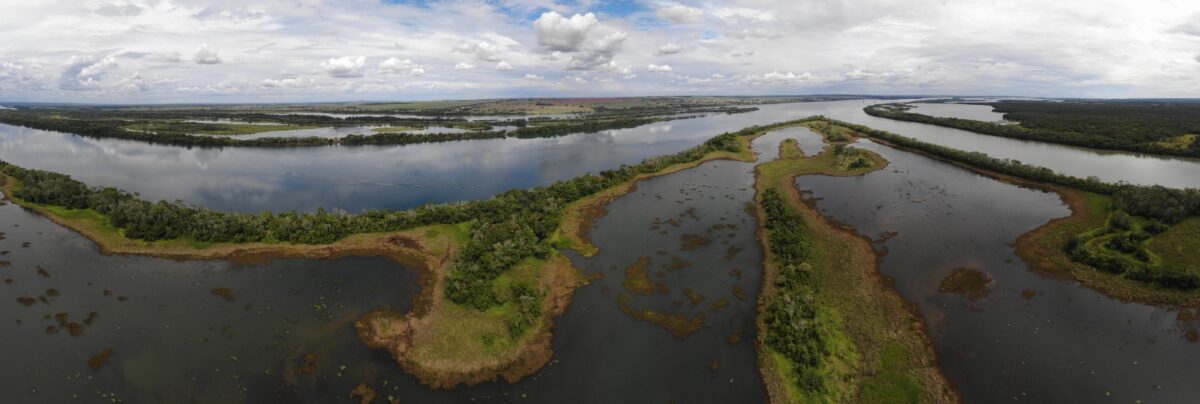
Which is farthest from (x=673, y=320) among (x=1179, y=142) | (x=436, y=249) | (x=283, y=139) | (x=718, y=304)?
(x=1179, y=142)

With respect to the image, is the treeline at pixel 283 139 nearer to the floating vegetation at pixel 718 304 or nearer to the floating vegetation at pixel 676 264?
the floating vegetation at pixel 676 264

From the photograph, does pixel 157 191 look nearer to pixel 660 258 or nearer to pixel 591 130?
pixel 660 258

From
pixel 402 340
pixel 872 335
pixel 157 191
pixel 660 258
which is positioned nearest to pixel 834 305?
pixel 872 335

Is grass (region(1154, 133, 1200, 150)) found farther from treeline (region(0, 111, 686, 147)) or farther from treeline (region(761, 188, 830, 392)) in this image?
treeline (region(0, 111, 686, 147))

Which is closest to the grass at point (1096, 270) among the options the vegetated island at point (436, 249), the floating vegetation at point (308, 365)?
the vegetated island at point (436, 249)

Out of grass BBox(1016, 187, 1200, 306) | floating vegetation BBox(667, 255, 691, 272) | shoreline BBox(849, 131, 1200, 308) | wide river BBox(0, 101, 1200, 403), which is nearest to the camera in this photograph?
wide river BBox(0, 101, 1200, 403)

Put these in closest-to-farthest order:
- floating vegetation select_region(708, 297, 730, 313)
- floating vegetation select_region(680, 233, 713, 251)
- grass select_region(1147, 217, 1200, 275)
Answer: floating vegetation select_region(708, 297, 730, 313) → grass select_region(1147, 217, 1200, 275) → floating vegetation select_region(680, 233, 713, 251)

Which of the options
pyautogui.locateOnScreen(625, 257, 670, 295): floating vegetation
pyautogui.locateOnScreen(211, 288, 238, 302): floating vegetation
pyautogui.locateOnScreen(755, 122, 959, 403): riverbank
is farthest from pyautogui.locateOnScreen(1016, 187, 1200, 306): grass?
pyautogui.locateOnScreen(211, 288, 238, 302): floating vegetation
